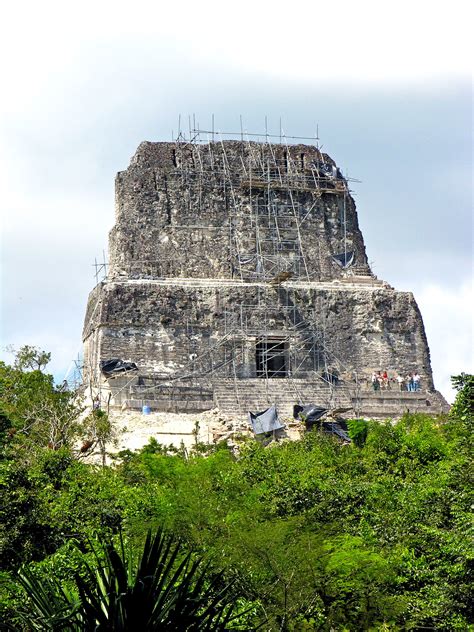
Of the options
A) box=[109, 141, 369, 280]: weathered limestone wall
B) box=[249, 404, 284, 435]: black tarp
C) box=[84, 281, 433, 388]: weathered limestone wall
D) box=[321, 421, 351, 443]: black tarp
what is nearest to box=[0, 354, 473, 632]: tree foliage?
box=[249, 404, 284, 435]: black tarp

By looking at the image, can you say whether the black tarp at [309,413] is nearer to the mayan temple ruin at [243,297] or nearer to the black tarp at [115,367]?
the mayan temple ruin at [243,297]

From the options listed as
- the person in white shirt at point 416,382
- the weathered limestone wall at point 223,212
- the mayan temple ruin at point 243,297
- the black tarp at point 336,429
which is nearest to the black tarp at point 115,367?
the mayan temple ruin at point 243,297

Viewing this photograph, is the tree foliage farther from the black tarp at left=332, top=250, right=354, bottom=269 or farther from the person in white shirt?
the black tarp at left=332, top=250, right=354, bottom=269

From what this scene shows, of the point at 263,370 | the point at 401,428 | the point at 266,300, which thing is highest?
the point at 266,300

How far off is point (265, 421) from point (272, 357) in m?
4.68

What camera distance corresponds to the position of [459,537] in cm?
1594

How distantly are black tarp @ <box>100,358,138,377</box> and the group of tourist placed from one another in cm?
669

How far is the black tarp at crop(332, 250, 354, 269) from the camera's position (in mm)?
36781

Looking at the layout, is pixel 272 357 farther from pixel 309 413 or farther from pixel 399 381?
pixel 309 413

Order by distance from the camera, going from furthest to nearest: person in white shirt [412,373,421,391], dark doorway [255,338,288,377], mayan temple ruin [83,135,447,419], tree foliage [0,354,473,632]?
person in white shirt [412,373,421,391]
dark doorway [255,338,288,377]
mayan temple ruin [83,135,447,419]
tree foliage [0,354,473,632]

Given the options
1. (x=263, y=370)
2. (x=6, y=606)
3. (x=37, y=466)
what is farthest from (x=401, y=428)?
(x=6, y=606)

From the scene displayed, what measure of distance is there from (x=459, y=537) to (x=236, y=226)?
69.9 ft

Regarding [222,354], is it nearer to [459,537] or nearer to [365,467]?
[365,467]

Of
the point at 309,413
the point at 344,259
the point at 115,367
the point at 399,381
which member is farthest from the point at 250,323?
the point at 344,259
